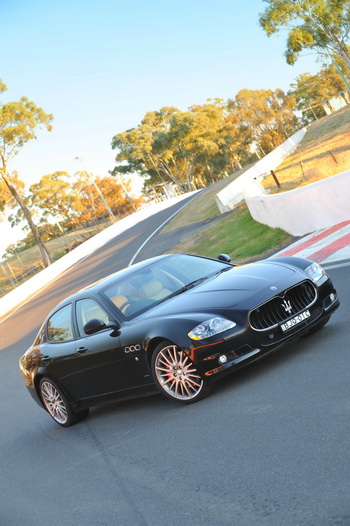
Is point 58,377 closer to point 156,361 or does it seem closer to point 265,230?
point 156,361

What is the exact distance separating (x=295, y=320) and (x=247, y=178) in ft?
103

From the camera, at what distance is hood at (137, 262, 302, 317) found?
687 cm

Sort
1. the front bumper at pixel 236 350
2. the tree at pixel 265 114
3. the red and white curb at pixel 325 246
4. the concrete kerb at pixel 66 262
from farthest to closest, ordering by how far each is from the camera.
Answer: the tree at pixel 265 114, the concrete kerb at pixel 66 262, the red and white curb at pixel 325 246, the front bumper at pixel 236 350

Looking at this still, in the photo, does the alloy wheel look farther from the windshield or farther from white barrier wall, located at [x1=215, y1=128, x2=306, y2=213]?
white barrier wall, located at [x1=215, y1=128, x2=306, y2=213]

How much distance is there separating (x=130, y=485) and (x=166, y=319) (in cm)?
180

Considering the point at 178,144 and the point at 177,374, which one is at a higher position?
the point at 178,144

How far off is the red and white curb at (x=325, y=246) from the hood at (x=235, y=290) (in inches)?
158

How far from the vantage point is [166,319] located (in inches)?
274

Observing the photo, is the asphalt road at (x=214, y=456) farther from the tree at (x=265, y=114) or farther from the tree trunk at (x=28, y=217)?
the tree at (x=265, y=114)

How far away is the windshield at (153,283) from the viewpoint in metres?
7.71

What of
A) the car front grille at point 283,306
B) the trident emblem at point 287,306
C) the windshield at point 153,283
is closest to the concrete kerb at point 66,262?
the windshield at point 153,283

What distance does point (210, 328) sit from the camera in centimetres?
666

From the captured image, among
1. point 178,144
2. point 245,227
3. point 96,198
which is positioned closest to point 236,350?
point 245,227

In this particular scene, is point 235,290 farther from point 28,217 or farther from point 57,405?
point 28,217
